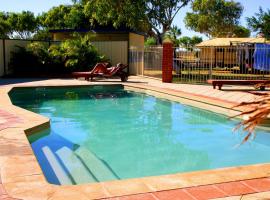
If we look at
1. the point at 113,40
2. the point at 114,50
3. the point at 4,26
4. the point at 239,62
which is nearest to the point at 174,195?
the point at 239,62

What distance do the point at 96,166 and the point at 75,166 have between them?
33cm

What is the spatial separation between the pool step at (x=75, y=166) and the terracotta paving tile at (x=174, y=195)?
1.73 m

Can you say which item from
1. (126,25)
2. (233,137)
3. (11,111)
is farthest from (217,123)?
(126,25)

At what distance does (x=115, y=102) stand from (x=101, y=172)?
6.81m

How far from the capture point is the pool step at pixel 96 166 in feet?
17.8

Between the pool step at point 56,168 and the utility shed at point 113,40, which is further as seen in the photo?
the utility shed at point 113,40

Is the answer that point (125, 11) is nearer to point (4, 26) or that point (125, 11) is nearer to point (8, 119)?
point (8, 119)

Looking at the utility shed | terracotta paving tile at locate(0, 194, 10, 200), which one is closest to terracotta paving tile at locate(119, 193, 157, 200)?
terracotta paving tile at locate(0, 194, 10, 200)

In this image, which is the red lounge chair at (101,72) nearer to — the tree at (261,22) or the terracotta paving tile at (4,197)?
the tree at (261,22)

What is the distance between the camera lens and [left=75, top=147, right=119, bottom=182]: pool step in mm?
5418

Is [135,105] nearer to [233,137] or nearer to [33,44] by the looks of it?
[233,137]

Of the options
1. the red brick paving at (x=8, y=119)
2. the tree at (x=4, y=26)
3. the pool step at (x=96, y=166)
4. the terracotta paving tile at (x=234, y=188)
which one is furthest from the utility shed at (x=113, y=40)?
the tree at (x=4, y=26)

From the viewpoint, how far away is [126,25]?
2286 centimetres

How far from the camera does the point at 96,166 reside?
19.4ft
